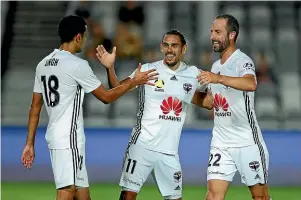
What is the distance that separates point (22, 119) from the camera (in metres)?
15.5

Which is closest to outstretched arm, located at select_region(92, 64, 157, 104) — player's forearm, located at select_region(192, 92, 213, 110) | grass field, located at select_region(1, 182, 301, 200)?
player's forearm, located at select_region(192, 92, 213, 110)

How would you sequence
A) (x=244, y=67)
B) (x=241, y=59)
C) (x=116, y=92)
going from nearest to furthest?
(x=116, y=92)
(x=244, y=67)
(x=241, y=59)

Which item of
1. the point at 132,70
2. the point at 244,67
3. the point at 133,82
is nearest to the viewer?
the point at 133,82

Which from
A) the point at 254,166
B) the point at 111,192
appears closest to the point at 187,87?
the point at 254,166

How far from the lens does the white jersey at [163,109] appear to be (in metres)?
8.15

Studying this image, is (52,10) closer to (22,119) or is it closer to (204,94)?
(22,119)

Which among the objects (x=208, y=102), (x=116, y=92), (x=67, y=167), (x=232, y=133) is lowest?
(x=67, y=167)

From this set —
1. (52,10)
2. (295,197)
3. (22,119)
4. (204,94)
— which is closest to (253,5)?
(52,10)

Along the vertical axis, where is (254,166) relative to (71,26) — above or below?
below

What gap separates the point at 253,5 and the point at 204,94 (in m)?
9.84

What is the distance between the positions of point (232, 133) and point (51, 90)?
1809mm

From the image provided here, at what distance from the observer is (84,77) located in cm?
753

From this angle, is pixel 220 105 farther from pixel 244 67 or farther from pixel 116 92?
pixel 116 92

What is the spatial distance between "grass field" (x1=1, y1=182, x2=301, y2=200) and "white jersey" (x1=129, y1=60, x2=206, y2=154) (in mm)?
3062
